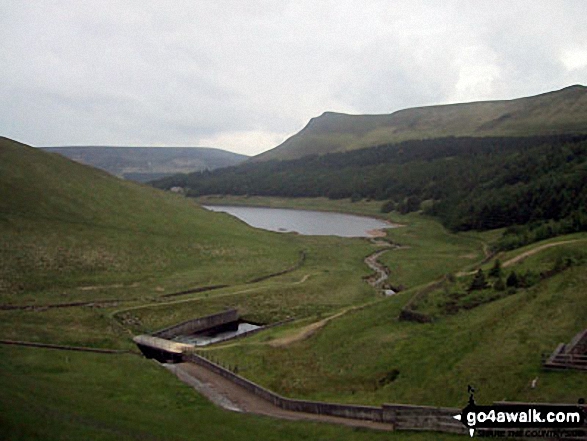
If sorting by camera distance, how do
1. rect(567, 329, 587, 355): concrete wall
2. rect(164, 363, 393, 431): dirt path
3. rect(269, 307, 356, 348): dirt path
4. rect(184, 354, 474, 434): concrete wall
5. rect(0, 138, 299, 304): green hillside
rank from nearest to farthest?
rect(184, 354, 474, 434): concrete wall
rect(164, 363, 393, 431): dirt path
rect(567, 329, 587, 355): concrete wall
rect(269, 307, 356, 348): dirt path
rect(0, 138, 299, 304): green hillside

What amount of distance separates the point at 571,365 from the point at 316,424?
14.0 meters

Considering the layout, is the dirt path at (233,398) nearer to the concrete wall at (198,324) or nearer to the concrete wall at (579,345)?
the concrete wall at (579,345)

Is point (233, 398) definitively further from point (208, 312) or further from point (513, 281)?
point (208, 312)

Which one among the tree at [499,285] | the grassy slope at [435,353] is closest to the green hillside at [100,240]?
the grassy slope at [435,353]

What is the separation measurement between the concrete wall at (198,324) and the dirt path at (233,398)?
12.9 m

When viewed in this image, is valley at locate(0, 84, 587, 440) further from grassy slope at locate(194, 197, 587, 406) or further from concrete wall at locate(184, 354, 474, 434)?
concrete wall at locate(184, 354, 474, 434)

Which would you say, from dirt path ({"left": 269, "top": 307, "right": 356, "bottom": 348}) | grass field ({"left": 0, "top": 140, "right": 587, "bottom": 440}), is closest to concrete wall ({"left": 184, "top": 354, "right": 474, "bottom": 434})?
grass field ({"left": 0, "top": 140, "right": 587, "bottom": 440})

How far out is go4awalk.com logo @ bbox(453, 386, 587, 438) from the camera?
24516 millimetres

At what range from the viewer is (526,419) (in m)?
25.3

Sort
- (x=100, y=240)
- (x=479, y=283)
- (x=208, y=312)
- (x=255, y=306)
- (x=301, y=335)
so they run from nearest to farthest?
(x=301, y=335) < (x=479, y=283) < (x=208, y=312) < (x=255, y=306) < (x=100, y=240)

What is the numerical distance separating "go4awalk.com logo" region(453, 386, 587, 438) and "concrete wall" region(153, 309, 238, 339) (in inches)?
1596

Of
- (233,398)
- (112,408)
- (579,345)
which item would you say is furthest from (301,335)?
(579,345)

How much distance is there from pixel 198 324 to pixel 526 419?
151ft

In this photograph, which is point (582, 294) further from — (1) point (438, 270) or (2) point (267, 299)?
(1) point (438, 270)
